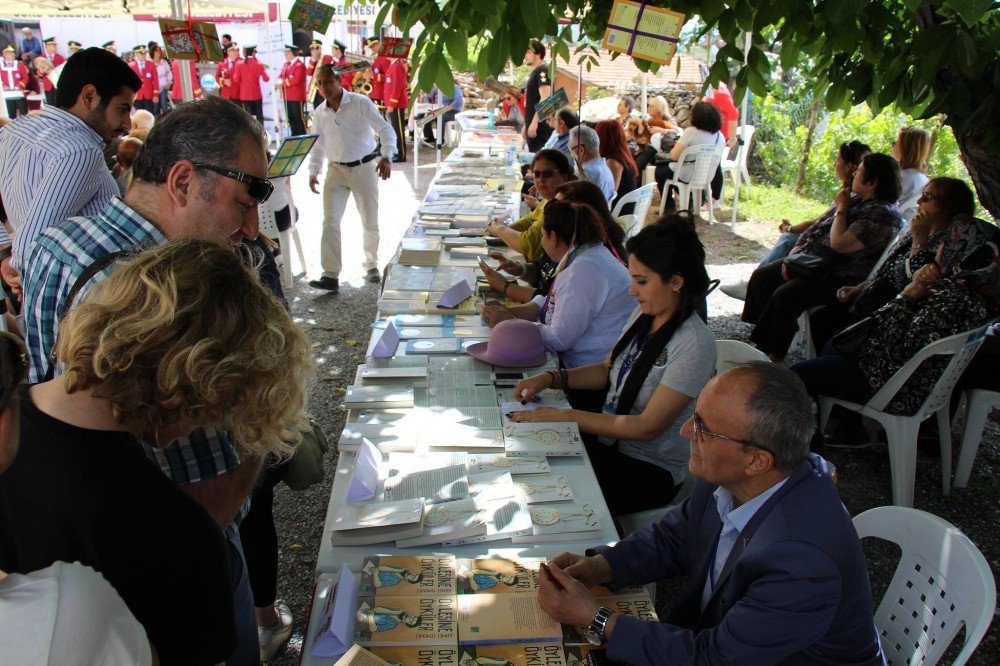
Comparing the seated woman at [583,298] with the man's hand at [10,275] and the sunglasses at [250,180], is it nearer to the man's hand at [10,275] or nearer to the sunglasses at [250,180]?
the sunglasses at [250,180]

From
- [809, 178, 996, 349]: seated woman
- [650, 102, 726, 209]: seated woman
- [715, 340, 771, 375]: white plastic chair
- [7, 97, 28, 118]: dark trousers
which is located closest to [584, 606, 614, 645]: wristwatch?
[715, 340, 771, 375]: white plastic chair

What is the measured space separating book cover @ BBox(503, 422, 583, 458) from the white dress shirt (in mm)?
4217

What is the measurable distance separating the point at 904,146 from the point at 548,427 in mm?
4288

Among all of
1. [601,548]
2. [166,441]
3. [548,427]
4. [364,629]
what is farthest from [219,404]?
[548,427]

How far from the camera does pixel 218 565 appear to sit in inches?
39.4

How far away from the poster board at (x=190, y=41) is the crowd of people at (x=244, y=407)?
193cm

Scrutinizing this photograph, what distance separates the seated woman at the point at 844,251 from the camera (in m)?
4.32

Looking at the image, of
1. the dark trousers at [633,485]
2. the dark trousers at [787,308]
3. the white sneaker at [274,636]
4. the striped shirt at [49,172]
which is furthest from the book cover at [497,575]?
the dark trousers at [787,308]

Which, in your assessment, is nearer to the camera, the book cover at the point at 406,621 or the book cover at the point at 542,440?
the book cover at the point at 406,621

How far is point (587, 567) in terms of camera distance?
5.21ft

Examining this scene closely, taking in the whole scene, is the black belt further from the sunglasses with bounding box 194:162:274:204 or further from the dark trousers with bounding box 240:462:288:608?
the sunglasses with bounding box 194:162:274:204

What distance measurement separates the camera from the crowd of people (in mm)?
927

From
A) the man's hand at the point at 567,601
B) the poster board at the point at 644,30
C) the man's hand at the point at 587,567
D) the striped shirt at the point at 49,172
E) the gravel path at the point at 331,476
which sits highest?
the poster board at the point at 644,30

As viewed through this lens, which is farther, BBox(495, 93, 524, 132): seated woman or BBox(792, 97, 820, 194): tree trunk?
BBox(495, 93, 524, 132): seated woman
